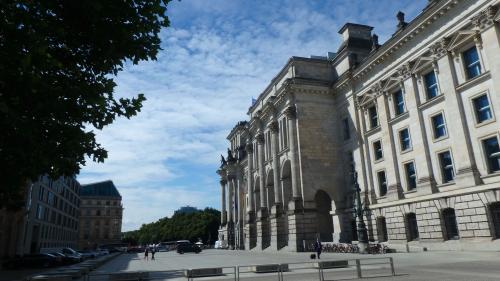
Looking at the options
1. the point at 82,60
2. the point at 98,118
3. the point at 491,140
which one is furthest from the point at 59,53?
the point at 491,140

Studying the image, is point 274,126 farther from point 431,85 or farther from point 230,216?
point 230,216

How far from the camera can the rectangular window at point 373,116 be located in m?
38.9

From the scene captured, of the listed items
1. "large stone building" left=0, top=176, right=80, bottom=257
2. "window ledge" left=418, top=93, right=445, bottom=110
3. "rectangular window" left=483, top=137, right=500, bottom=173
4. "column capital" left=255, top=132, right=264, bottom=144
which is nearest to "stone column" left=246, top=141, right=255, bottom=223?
"column capital" left=255, top=132, right=264, bottom=144

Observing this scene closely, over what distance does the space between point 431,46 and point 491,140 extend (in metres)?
8.99

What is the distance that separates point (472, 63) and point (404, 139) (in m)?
8.90

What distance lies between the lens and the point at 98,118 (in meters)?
9.77

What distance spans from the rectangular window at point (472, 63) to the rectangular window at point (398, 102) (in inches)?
286

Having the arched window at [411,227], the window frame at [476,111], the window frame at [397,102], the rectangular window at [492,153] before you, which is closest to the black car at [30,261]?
the arched window at [411,227]

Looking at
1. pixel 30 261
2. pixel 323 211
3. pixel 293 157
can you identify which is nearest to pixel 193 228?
pixel 323 211

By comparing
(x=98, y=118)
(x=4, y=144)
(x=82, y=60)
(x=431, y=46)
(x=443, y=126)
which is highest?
(x=431, y=46)

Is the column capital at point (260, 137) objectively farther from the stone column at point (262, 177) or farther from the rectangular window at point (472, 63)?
the rectangular window at point (472, 63)

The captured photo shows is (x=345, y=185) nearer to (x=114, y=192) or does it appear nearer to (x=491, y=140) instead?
(x=491, y=140)

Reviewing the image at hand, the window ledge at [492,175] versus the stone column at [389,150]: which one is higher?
the stone column at [389,150]

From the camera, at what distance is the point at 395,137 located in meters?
35.1
